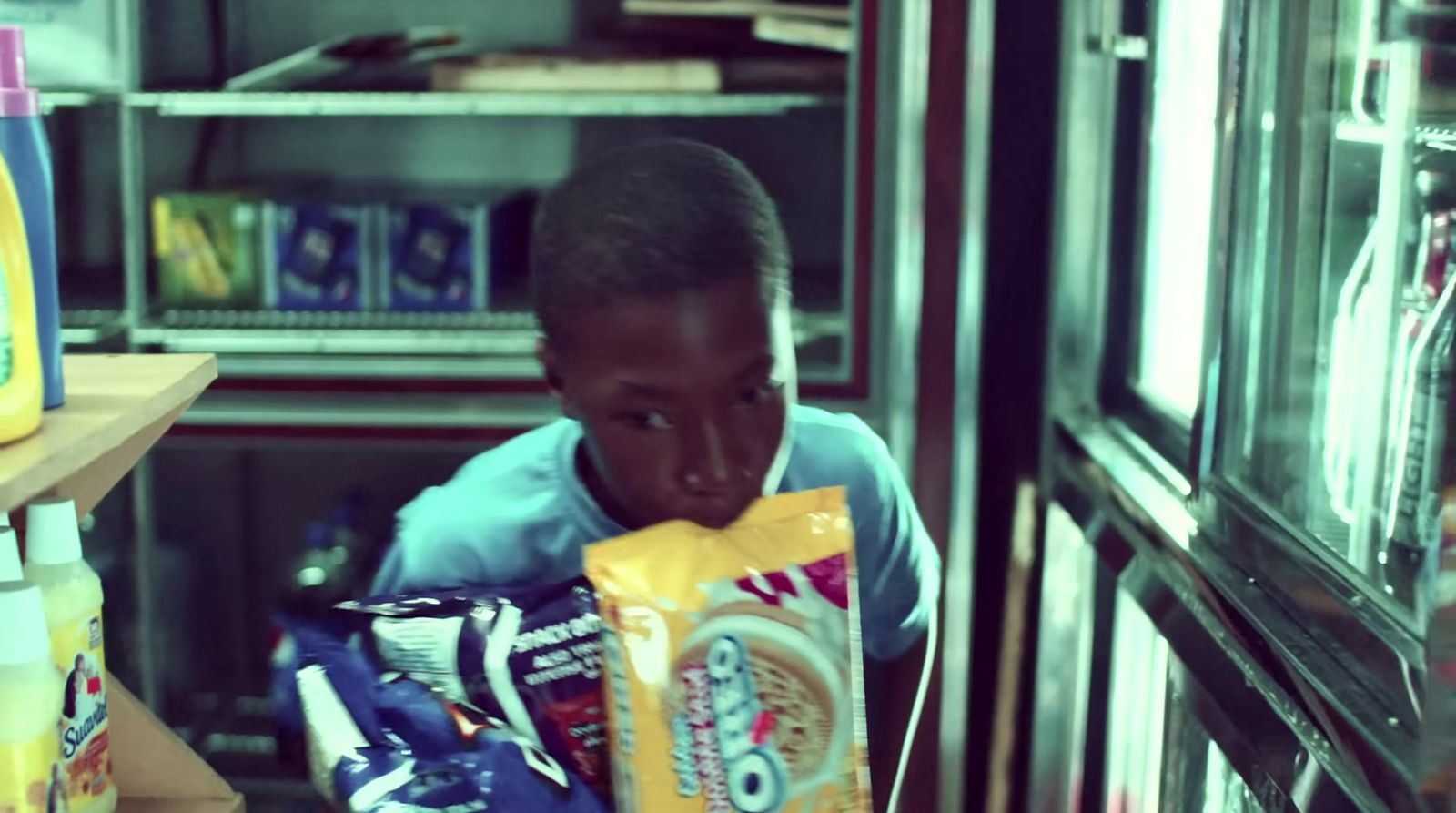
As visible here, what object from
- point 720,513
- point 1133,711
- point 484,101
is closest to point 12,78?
point 720,513

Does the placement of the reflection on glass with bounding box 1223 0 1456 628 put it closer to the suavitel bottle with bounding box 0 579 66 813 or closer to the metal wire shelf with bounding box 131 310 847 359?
the metal wire shelf with bounding box 131 310 847 359

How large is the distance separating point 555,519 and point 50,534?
39cm

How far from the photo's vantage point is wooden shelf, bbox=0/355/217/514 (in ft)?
2.54

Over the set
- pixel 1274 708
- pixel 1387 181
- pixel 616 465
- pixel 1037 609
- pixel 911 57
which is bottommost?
pixel 1037 609

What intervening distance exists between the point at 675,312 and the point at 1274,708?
49cm

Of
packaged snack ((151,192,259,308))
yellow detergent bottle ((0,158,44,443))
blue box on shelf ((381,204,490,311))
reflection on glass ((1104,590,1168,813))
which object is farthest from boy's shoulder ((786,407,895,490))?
packaged snack ((151,192,259,308))

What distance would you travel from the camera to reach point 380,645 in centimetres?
99

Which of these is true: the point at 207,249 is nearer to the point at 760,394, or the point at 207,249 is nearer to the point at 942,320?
the point at 942,320

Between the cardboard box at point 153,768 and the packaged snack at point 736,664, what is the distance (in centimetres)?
27

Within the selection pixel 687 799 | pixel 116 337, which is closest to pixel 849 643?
pixel 687 799

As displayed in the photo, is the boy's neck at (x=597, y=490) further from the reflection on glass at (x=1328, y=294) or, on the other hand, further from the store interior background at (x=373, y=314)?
the reflection on glass at (x=1328, y=294)

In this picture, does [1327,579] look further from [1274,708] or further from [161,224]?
[161,224]

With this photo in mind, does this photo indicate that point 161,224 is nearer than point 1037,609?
No

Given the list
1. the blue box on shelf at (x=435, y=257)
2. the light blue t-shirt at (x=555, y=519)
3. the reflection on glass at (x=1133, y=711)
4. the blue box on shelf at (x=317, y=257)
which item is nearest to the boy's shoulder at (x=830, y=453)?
the light blue t-shirt at (x=555, y=519)
